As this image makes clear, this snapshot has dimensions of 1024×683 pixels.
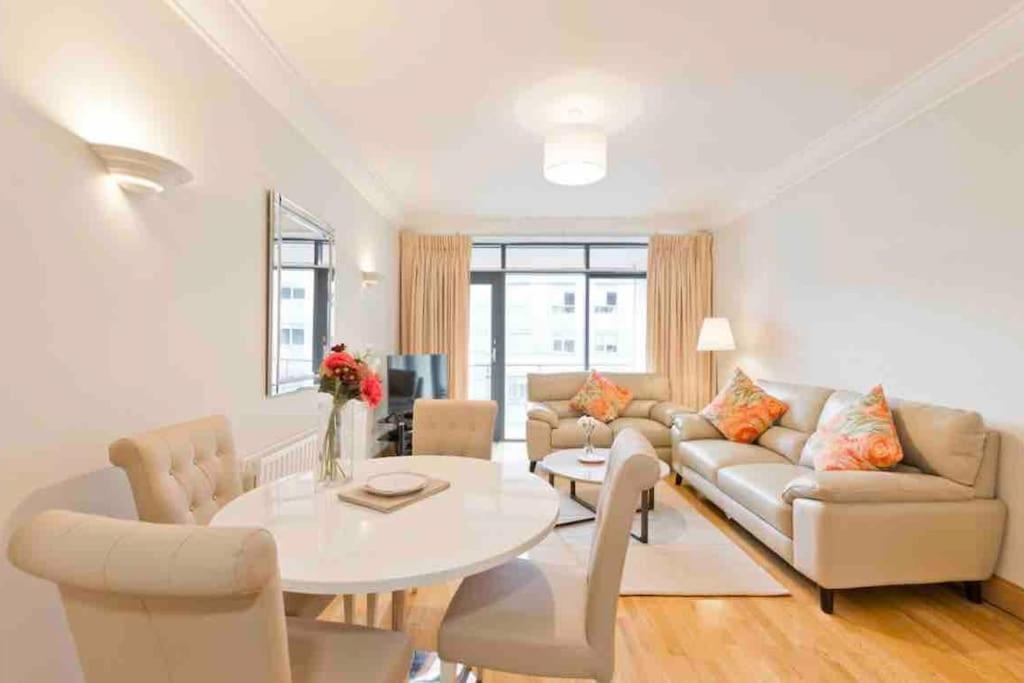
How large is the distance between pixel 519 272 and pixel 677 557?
3.79 m

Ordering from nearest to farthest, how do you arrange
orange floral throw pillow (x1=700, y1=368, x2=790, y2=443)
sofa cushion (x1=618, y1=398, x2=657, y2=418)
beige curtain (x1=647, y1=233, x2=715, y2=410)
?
orange floral throw pillow (x1=700, y1=368, x2=790, y2=443) → sofa cushion (x1=618, y1=398, x2=657, y2=418) → beige curtain (x1=647, y1=233, x2=715, y2=410)

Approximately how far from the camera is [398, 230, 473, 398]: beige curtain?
18.8 ft

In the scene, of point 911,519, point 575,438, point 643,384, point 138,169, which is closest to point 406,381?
point 575,438

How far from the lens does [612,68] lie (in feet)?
8.57

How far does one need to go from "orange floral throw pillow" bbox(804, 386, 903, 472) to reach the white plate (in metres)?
2.27

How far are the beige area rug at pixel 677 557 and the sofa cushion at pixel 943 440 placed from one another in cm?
98

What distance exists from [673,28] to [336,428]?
7.31ft

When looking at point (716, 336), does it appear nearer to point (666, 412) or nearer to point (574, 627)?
point (666, 412)

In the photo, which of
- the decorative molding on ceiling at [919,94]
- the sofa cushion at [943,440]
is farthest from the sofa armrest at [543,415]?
the decorative molding on ceiling at [919,94]

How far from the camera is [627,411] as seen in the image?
509 cm

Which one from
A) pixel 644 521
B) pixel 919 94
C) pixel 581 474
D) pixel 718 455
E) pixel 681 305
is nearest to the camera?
pixel 919 94

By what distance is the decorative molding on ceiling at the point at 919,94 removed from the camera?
232 centimetres

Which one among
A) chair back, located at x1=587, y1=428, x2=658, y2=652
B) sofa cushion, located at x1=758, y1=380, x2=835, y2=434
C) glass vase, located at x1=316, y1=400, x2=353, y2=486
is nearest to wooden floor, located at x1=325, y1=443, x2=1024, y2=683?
chair back, located at x1=587, y1=428, x2=658, y2=652

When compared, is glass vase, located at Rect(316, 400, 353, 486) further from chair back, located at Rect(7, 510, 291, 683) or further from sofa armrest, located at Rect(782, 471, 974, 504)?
sofa armrest, located at Rect(782, 471, 974, 504)
